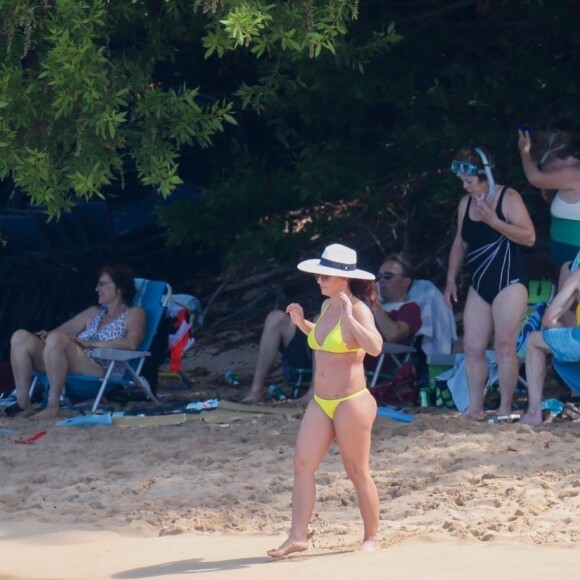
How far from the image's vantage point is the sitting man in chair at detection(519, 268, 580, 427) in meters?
7.16

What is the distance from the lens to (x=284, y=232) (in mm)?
9406

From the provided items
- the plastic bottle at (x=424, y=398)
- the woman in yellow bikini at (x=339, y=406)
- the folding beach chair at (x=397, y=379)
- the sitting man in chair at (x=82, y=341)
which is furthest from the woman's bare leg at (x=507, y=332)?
the sitting man in chair at (x=82, y=341)

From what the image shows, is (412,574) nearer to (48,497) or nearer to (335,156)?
(48,497)

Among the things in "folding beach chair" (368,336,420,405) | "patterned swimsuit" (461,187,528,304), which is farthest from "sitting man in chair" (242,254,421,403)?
"patterned swimsuit" (461,187,528,304)

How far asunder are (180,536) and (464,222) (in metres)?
2.92

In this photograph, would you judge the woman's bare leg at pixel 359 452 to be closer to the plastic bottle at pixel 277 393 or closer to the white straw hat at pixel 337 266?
the white straw hat at pixel 337 266

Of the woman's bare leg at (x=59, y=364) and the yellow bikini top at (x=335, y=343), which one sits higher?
the yellow bikini top at (x=335, y=343)

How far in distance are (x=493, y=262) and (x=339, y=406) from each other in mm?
2609

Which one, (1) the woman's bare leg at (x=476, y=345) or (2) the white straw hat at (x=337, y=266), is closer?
(2) the white straw hat at (x=337, y=266)

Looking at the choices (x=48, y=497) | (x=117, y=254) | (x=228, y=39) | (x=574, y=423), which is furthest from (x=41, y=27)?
(x=117, y=254)

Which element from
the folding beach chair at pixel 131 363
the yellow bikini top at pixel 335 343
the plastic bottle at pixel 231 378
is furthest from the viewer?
the plastic bottle at pixel 231 378

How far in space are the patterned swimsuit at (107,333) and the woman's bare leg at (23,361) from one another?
15.1 inches

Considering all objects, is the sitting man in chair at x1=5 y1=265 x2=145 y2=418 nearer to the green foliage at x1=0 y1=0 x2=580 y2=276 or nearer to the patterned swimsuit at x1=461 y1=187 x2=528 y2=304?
the green foliage at x1=0 y1=0 x2=580 y2=276

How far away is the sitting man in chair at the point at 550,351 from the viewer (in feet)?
23.5
